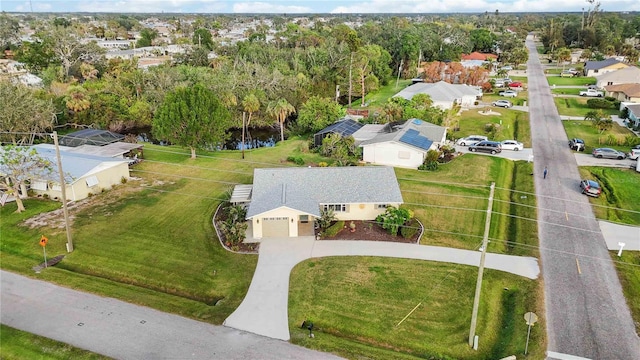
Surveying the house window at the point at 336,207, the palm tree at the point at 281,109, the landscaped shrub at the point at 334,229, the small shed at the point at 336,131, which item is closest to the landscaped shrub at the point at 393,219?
the house window at the point at 336,207

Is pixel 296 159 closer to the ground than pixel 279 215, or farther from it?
farther from it

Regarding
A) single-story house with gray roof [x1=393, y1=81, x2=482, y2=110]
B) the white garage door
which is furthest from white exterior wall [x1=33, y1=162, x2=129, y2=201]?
single-story house with gray roof [x1=393, y1=81, x2=482, y2=110]

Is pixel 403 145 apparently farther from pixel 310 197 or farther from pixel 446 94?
pixel 446 94

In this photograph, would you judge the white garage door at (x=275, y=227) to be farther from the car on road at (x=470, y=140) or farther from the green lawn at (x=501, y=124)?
the green lawn at (x=501, y=124)

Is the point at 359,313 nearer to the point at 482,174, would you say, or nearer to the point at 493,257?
the point at 493,257

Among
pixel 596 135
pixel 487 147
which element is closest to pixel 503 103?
pixel 596 135

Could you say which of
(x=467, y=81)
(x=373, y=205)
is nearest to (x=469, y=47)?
(x=467, y=81)
